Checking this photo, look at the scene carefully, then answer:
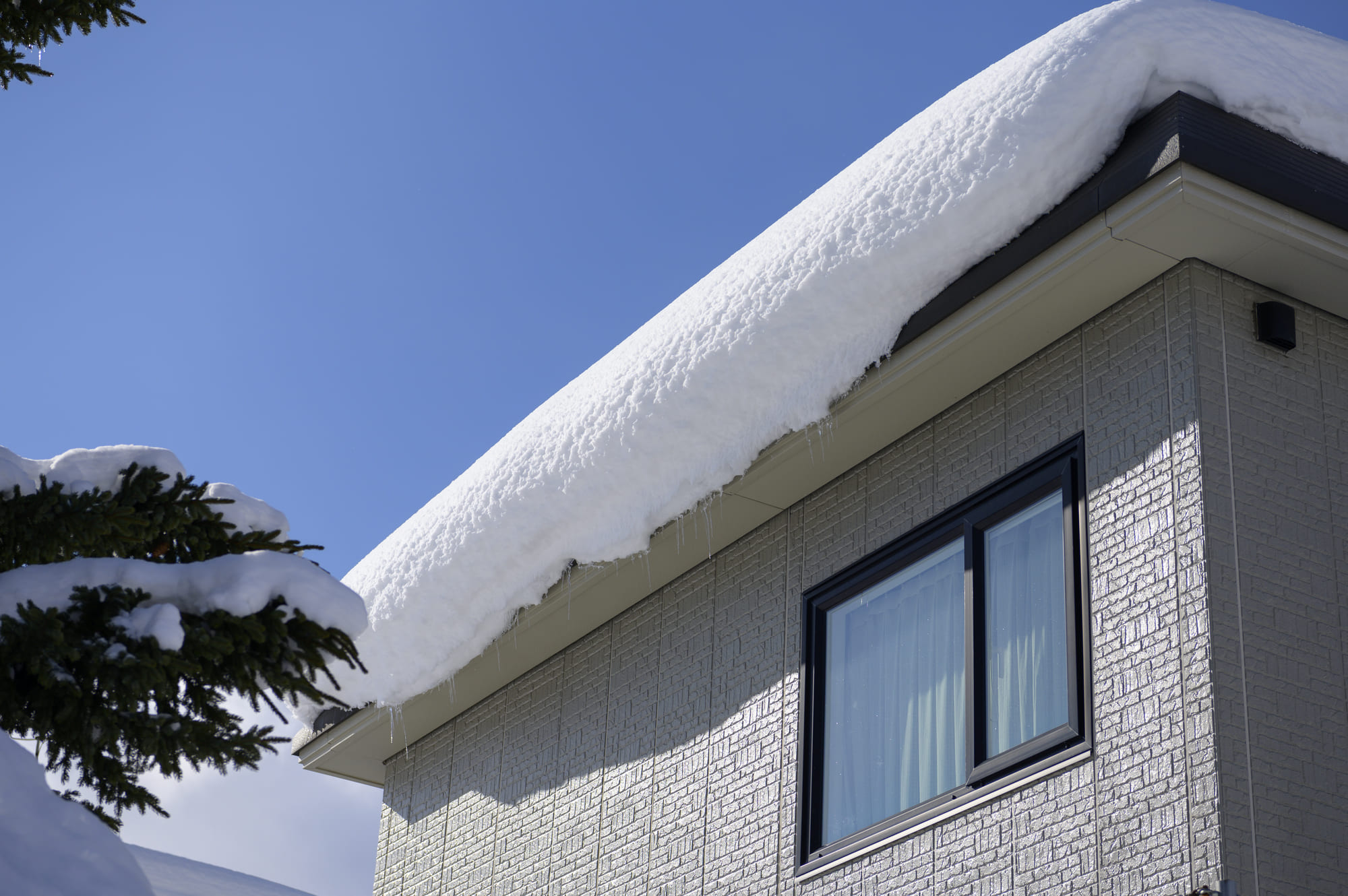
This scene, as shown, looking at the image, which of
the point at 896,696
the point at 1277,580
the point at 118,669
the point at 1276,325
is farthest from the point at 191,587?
the point at 1276,325

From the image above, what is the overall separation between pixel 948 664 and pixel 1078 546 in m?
0.81

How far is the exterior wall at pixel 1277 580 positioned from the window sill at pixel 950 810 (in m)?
0.60

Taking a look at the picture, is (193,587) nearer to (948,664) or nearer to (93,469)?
(93,469)

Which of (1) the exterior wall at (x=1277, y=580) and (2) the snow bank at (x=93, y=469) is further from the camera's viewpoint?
(1) the exterior wall at (x=1277, y=580)

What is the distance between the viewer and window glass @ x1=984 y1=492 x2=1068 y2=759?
5234 millimetres

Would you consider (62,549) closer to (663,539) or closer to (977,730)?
(977,730)

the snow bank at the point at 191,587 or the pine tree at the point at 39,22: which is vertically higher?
the pine tree at the point at 39,22

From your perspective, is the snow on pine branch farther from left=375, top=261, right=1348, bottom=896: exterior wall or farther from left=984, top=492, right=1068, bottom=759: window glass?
left=984, top=492, right=1068, bottom=759: window glass

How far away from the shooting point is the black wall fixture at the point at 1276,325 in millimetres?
5207

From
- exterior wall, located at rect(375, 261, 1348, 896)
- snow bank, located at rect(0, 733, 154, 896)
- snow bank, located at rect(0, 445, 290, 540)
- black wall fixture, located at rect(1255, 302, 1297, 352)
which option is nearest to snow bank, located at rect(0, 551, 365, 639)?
snow bank, located at rect(0, 445, 290, 540)

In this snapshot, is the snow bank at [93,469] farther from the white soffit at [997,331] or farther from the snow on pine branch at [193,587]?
the white soffit at [997,331]

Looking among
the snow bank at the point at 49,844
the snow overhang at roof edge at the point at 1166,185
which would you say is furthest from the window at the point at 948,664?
the snow bank at the point at 49,844

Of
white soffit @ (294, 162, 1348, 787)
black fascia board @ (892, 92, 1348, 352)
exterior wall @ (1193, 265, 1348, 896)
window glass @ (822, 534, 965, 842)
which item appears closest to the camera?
exterior wall @ (1193, 265, 1348, 896)

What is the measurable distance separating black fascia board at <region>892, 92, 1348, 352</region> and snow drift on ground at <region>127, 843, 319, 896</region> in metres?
4.13
